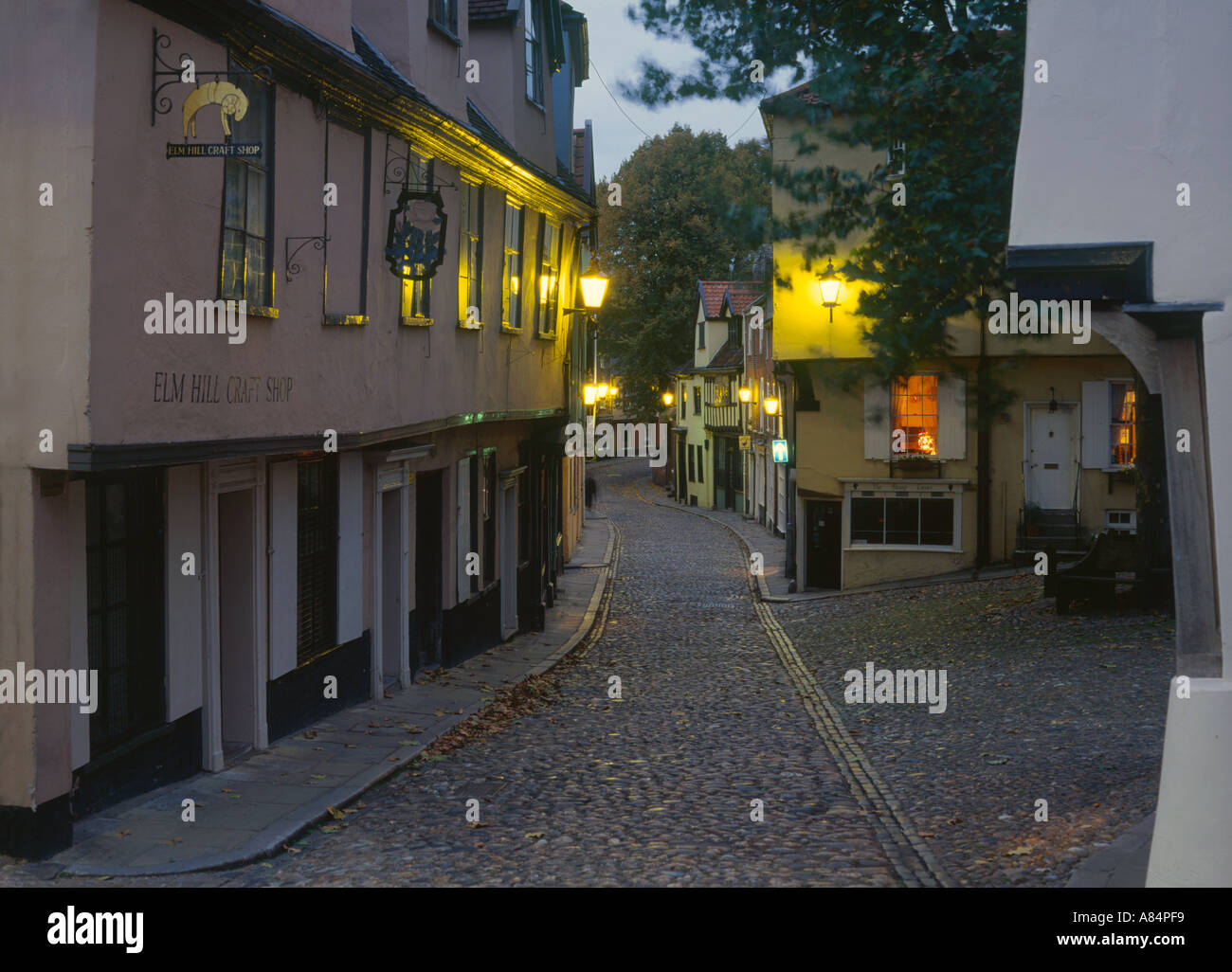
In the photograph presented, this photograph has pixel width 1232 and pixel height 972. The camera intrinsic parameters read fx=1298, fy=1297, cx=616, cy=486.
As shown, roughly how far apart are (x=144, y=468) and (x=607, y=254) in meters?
56.3

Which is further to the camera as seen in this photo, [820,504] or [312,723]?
[820,504]

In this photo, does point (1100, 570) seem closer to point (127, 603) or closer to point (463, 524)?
point (463, 524)

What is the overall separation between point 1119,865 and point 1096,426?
18847 millimetres

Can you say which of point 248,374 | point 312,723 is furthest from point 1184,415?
point 312,723

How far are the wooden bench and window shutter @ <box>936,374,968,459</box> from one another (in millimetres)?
7341

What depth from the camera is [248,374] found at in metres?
10.3

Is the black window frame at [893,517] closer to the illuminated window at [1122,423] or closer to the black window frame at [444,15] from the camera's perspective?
the illuminated window at [1122,423]

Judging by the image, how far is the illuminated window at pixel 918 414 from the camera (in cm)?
2595

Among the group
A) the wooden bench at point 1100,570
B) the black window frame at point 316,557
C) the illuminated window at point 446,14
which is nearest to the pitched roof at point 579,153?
the illuminated window at point 446,14

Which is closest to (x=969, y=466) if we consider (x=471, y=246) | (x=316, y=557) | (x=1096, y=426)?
(x=1096, y=426)

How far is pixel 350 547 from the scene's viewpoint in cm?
1380

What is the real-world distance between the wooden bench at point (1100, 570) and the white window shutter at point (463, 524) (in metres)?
8.34

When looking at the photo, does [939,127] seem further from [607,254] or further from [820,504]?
[607,254]

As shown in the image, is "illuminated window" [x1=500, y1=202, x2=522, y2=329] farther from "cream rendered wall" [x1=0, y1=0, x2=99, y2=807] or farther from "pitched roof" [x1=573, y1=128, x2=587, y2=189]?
"cream rendered wall" [x1=0, y1=0, x2=99, y2=807]
